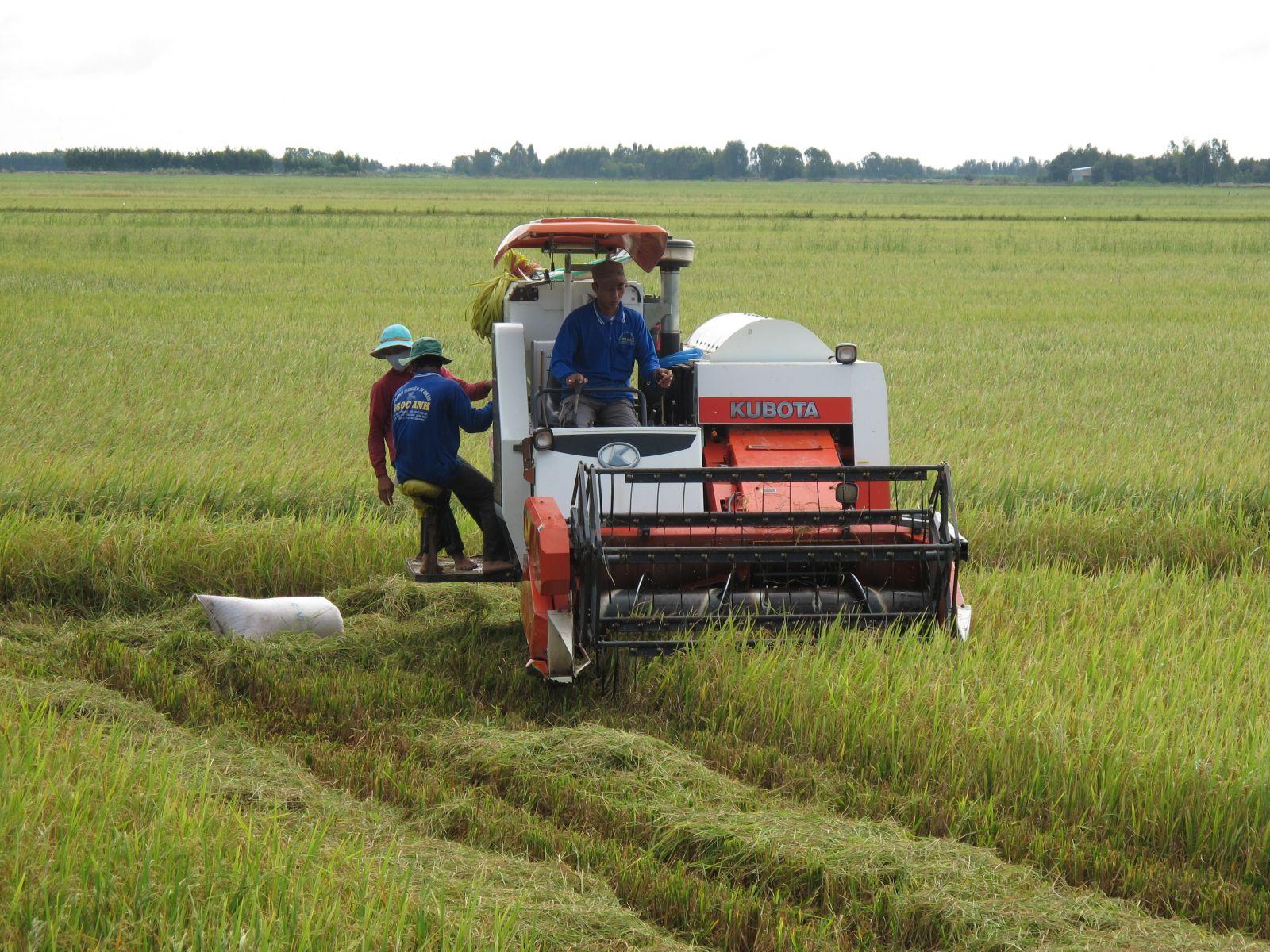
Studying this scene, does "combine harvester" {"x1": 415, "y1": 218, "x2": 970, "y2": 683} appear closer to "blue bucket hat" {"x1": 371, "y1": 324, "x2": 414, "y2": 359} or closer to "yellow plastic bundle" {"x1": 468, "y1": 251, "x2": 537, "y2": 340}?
"yellow plastic bundle" {"x1": 468, "y1": 251, "x2": 537, "y2": 340}

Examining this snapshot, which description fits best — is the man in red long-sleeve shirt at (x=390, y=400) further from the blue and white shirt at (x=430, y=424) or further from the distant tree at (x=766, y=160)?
the distant tree at (x=766, y=160)

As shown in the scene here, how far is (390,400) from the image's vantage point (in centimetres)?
762

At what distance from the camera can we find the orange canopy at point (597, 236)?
6.75 metres

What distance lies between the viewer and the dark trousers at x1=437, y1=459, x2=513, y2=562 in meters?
7.09

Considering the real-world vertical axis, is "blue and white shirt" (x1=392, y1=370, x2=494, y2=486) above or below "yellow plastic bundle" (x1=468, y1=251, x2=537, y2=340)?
below

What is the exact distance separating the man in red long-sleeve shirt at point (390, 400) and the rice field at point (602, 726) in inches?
17.9

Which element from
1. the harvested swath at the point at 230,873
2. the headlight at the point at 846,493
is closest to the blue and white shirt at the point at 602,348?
the headlight at the point at 846,493

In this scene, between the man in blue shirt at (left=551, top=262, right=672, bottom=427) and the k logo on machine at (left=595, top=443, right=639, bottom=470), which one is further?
the man in blue shirt at (left=551, top=262, right=672, bottom=427)

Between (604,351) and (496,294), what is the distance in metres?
1.05

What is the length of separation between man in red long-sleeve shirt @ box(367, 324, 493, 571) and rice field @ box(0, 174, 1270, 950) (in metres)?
0.45

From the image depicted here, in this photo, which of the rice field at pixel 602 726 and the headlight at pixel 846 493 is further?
the headlight at pixel 846 493

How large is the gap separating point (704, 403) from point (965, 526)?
7.83ft

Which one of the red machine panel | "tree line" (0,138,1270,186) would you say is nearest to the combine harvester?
the red machine panel

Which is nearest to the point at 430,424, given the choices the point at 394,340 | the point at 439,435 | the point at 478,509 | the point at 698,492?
the point at 439,435
